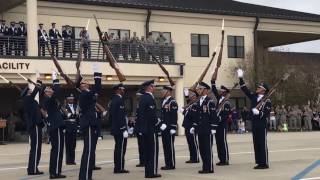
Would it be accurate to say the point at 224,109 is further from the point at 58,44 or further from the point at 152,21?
the point at 152,21

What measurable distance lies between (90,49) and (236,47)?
13.0m

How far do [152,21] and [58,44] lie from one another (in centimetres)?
866

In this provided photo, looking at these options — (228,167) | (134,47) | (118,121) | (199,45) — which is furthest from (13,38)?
(228,167)

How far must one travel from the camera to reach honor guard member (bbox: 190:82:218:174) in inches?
531

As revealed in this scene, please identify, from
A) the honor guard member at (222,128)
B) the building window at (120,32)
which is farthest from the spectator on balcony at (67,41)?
the honor guard member at (222,128)

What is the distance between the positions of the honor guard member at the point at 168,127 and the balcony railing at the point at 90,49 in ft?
41.7

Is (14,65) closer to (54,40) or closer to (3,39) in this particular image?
(3,39)

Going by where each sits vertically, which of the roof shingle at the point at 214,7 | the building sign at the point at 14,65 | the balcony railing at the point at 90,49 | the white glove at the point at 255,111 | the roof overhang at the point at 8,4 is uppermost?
the roof shingle at the point at 214,7

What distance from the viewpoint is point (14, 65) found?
87.4 ft

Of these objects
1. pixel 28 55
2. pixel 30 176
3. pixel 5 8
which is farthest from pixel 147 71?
pixel 30 176

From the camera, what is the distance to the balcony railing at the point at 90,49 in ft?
91.0

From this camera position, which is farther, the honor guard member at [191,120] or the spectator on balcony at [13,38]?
the spectator on balcony at [13,38]

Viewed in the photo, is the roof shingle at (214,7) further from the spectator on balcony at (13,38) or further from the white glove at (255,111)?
the white glove at (255,111)

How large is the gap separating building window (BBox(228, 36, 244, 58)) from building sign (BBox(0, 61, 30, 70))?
16.2 metres
